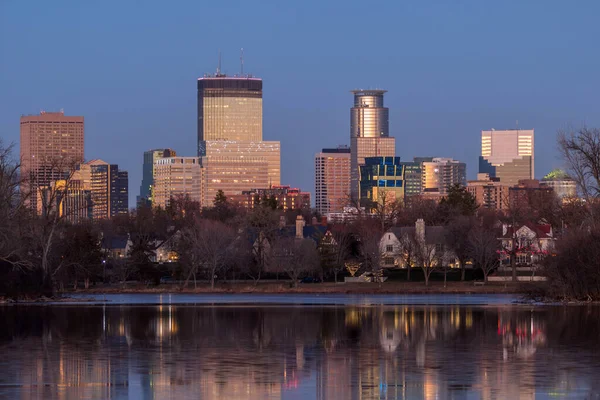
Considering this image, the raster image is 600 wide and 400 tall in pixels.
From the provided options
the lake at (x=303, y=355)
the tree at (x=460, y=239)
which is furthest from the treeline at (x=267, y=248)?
the lake at (x=303, y=355)

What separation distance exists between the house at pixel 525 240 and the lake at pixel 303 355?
4810 cm

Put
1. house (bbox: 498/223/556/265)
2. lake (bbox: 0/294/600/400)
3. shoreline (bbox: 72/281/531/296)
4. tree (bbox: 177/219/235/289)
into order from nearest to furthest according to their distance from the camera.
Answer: lake (bbox: 0/294/600/400) → shoreline (bbox: 72/281/531/296) → tree (bbox: 177/219/235/289) → house (bbox: 498/223/556/265)

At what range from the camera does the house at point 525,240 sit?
105 metres

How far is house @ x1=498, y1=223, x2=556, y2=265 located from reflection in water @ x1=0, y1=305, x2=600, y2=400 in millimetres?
50898

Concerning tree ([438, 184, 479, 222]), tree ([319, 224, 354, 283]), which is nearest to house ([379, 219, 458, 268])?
tree ([319, 224, 354, 283])

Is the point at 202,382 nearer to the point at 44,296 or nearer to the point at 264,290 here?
the point at 44,296

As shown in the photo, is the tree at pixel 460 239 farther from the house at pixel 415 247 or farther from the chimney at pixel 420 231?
the chimney at pixel 420 231

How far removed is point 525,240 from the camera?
110188 millimetres

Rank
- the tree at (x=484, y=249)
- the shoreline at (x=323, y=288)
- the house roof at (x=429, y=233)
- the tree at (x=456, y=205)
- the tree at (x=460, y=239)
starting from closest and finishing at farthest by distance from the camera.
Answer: the shoreline at (x=323, y=288) → the tree at (x=484, y=249) → the tree at (x=460, y=239) → the house roof at (x=429, y=233) → the tree at (x=456, y=205)

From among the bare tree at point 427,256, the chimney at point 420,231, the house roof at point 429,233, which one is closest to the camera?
the bare tree at point 427,256

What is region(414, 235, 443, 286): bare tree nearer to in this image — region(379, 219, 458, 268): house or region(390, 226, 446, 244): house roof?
region(379, 219, 458, 268): house

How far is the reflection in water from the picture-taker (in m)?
26.8

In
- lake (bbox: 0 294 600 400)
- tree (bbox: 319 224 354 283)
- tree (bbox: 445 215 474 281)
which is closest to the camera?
lake (bbox: 0 294 600 400)

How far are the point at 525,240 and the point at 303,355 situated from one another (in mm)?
78729
